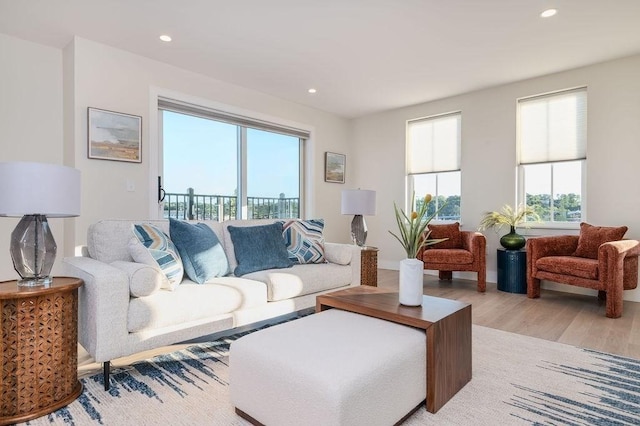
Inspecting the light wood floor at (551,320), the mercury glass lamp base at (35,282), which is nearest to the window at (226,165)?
the light wood floor at (551,320)

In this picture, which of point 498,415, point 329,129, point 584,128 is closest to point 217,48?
point 329,129

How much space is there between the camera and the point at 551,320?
10.1 ft

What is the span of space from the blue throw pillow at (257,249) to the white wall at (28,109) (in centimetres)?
195

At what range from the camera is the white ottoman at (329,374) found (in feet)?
4.07

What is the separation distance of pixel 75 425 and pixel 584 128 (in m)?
5.23

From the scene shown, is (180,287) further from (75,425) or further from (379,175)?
(379,175)

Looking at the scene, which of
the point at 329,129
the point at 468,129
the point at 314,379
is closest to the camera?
the point at 314,379

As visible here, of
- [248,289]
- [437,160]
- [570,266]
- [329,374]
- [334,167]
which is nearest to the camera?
[329,374]

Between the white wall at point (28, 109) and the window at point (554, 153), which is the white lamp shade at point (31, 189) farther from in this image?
the window at point (554, 153)

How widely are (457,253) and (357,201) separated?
1.44m

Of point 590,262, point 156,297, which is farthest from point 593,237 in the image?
point 156,297

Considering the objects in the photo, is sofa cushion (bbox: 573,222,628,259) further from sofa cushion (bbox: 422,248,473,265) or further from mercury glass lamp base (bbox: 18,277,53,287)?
mercury glass lamp base (bbox: 18,277,53,287)

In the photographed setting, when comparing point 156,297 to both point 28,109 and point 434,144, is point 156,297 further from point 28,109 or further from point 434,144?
point 434,144

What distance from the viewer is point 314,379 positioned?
1.25 meters
